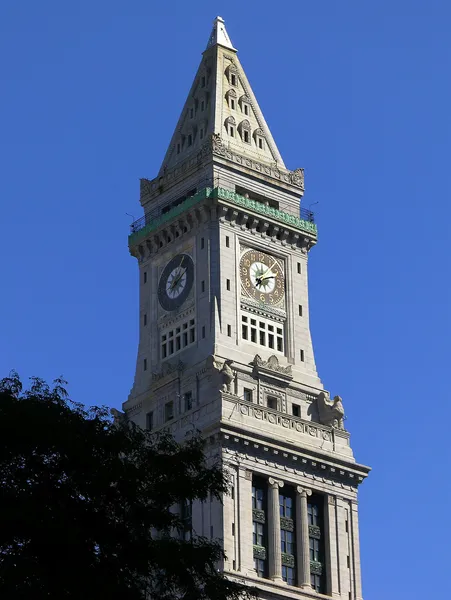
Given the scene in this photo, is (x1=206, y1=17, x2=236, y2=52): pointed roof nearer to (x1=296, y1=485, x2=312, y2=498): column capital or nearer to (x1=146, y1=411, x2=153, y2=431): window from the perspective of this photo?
(x1=146, y1=411, x2=153, y2=431): window

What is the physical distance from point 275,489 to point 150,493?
56.1 m

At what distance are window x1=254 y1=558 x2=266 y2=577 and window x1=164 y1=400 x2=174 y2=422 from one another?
517 inches

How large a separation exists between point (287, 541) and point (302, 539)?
1056 millimetres

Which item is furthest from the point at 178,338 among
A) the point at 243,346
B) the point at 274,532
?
the point at 274,532

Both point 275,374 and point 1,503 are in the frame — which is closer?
point 1,503

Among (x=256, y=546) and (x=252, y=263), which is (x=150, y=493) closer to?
(x=256, y=546)

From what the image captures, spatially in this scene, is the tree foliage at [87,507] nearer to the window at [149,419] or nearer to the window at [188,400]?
the window at [188,400]

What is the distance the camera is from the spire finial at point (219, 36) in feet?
464

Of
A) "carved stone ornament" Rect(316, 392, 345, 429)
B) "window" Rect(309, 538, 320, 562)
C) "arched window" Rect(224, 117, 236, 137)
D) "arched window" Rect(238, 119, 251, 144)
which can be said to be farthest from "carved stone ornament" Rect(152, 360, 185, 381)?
"arched window" Rect(238, 119, 251, 144)

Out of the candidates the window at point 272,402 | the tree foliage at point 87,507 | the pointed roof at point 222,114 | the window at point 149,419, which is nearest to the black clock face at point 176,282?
the window at point 149,419

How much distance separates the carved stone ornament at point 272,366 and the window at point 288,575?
14686 millimetres

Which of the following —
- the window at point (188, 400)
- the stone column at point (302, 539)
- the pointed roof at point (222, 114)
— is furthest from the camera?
the pointed roof at point (222, 114)

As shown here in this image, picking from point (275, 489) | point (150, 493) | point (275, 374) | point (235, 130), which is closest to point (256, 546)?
point (275, 489)

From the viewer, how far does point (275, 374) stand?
126812 millimetres
